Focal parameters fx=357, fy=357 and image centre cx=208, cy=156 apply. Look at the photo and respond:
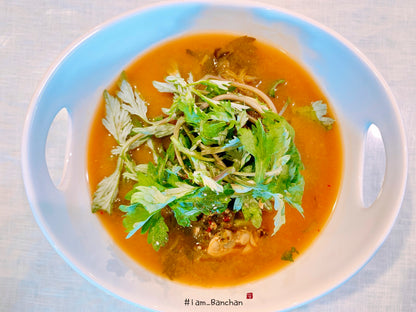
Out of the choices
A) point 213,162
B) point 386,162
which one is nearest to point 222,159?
point 213,162

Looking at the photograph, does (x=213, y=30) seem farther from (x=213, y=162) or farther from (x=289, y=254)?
(x=289, y=254)

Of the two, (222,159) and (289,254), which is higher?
(222,159)

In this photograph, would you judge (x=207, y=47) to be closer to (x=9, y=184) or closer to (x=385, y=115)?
(x=385, y=115)

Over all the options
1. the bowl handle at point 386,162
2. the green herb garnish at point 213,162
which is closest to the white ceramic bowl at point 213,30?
the bowl handle at point 386,162

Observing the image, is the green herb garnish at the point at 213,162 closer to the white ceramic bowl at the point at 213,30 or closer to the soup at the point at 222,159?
the soup at the point at 222,159

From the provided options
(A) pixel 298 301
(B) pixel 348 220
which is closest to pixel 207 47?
(B) pixel 348 220

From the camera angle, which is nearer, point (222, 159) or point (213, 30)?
point (222, 159)

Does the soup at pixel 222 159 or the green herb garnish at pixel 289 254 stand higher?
the soup at pixel 222 159

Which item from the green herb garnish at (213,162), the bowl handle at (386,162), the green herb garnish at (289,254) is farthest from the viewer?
the green herb garnish at (289,254)
